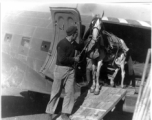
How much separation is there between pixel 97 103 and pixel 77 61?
3.53ft

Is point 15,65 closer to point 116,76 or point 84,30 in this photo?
point 84,30

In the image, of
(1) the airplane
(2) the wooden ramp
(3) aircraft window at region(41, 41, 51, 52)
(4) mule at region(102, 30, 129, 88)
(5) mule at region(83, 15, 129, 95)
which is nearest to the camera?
(2) the wooden ramp

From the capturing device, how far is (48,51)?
23.3ft

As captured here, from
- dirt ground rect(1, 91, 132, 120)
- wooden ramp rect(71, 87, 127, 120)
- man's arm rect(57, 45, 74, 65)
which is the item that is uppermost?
man's arm rect(57, 45, 74, 65)

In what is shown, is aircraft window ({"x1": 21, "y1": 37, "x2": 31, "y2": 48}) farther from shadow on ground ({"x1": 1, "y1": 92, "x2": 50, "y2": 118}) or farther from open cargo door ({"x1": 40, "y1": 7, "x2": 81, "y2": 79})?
shadow on ground ({"x1": 1, "y1": 92, "x2": 50, "y2": 118})

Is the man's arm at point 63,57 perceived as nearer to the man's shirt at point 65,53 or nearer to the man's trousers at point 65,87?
the man's shirt at point 65,53

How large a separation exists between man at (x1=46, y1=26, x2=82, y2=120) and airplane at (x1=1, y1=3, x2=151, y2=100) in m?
0.79

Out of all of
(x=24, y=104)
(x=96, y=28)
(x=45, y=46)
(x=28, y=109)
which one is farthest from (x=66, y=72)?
(x=24, y=104)

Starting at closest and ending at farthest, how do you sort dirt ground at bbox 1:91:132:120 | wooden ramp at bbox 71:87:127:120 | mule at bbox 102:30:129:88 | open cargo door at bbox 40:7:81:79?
1. wooden ramp at bbox 71:87:127:120
2. open cargo door at bbox 40:7:81:79
3. mule at bbox 102:30:129:88
4. dirt ground at bbox 1:91:132:120

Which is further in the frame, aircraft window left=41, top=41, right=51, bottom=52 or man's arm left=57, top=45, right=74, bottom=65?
Result: aircraft window left=41, top=41, right=51, bottom=52

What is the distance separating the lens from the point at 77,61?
574 cm

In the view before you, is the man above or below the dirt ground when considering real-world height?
above

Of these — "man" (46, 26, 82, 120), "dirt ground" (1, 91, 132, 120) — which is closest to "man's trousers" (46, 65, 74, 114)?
"man" (46, 26, 82, 120)

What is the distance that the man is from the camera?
18.4 ft
